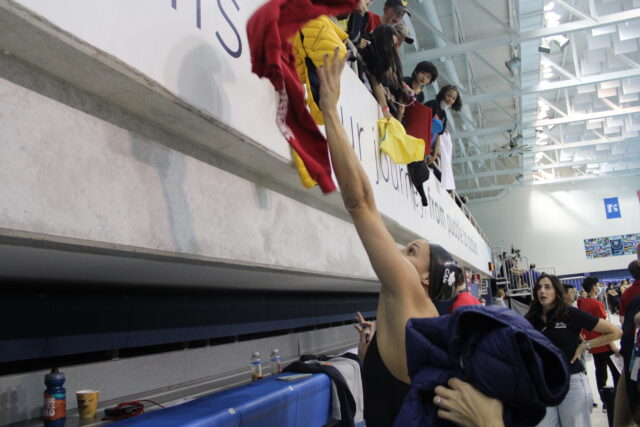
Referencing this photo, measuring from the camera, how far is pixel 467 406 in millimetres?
969

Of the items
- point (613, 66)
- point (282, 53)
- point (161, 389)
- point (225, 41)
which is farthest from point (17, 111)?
point (613, 66)

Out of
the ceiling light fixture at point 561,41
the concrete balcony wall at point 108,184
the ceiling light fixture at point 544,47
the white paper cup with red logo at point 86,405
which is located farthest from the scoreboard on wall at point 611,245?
the white paper cup with red logo at point 86,405

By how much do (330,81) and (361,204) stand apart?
437 mm

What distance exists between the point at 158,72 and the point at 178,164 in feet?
1.37

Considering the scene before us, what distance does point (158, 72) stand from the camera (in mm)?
1594

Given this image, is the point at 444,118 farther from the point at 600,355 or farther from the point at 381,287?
the point at 381,287

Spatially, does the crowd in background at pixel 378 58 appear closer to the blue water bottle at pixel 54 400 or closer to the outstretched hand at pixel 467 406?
the outstretched hand at pixel 467 406

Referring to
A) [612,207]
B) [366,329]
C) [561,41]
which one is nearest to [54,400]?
[366,329]

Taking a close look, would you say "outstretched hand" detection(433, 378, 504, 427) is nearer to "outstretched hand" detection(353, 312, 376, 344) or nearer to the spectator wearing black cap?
"outstretched hand" detection(353, 312, 376, 344)

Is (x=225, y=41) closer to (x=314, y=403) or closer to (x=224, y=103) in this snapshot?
(x=224, y=103)

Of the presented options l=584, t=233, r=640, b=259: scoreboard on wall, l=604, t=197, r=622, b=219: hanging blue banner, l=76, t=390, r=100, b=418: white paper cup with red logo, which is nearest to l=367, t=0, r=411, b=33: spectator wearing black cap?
l=76, t=390, r=100, b=418: white paper cup with red logo

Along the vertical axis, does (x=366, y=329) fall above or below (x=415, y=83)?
below

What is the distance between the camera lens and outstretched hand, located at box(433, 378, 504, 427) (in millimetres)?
973

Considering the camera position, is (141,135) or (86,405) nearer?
(141,135)
